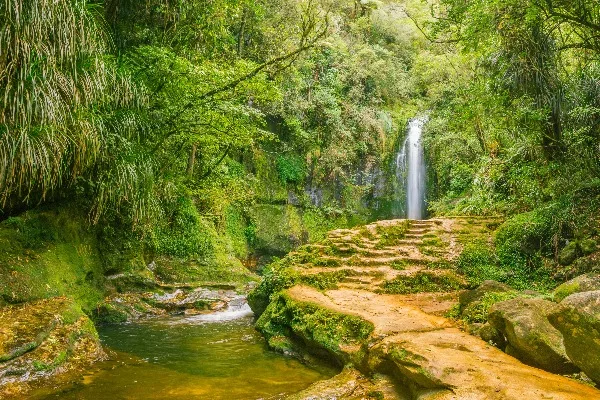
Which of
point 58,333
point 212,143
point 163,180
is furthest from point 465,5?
point 58,333

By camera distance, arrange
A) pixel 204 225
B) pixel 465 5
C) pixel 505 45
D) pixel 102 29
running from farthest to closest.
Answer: pixel 204 225 → pixel 505 45 → pixel 465 5 → pixel 102 29

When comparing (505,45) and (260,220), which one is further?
(260,220)

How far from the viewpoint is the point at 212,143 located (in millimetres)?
9711

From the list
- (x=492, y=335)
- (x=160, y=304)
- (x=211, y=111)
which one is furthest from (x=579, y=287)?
(x=160, y=304)

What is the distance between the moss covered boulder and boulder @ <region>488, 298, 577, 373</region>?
15.1 feet

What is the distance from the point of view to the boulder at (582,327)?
118 inches

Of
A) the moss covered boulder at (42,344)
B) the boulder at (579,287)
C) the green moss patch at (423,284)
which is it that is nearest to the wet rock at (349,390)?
the boulder at (579,287)

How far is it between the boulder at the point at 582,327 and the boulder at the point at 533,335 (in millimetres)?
297

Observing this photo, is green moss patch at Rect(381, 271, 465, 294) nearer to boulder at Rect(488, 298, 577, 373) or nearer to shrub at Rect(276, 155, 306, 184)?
boulder at Rect(488, 298, 577, 373)

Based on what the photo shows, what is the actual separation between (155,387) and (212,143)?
238 inches

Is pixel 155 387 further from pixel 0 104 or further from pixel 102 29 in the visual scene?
pixel 102 29

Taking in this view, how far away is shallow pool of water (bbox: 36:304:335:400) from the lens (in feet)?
14.8

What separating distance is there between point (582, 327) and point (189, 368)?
14.0 feet

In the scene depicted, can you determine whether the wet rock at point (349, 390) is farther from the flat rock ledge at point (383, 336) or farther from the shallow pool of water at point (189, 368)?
the shallow pool of water at point (189, 368)
